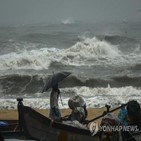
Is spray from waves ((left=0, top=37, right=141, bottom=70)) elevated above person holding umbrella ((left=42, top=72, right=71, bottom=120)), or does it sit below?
above

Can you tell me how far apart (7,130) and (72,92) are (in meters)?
8.79

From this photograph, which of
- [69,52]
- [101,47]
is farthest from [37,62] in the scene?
[101,47]

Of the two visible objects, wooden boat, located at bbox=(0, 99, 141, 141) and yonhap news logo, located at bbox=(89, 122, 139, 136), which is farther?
wooden boat, located at bbox=(0, 99, 141, 141)

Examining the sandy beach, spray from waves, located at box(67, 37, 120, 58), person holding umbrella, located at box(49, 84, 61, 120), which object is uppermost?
spray from waves, located at box(67, 37, 120, 58)

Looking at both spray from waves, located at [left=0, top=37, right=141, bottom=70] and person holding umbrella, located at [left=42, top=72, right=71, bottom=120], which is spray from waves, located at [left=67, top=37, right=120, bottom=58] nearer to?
spray from waves, located at [left=0, top=37, right=141, bottom=70]

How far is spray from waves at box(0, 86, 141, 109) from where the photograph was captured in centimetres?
1498

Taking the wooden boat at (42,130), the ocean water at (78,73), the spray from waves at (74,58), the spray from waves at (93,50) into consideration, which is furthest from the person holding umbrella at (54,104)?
the spray from waves at (93,50)

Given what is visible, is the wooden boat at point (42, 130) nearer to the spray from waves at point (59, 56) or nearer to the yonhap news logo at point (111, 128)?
the yonhap news logo at point (111, 128)

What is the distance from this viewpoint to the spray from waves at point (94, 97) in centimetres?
1498

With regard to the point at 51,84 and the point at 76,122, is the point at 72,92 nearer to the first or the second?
the point at 51,84

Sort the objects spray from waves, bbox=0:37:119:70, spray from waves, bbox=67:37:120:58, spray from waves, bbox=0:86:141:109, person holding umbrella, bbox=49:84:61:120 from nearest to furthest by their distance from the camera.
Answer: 1. person holding umbrella, bbox=49:84:61:120
2. spray from waves, bbox=0:86:141:109
3. spray from waves, bbox=0:37:119:70
4. spray from waves, bbox=67:37:120:58

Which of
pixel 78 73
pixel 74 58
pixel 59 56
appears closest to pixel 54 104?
pixel 78 73

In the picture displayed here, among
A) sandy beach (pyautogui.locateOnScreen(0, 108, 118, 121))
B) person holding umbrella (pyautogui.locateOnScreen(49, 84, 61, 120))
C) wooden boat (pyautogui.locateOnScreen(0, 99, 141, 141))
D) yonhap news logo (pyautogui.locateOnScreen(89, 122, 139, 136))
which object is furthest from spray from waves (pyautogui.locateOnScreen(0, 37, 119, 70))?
yonhap news logo (pyautogui.locateOnScreen(89, 122, 139, 136))

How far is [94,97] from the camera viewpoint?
16.0 meters
